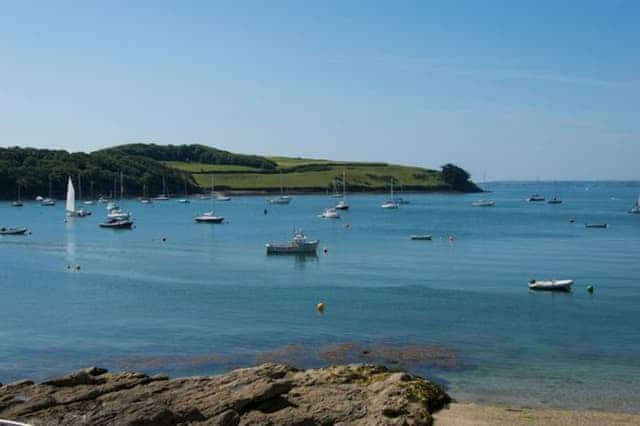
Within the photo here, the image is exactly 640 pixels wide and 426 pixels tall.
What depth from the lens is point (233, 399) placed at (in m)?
21.6

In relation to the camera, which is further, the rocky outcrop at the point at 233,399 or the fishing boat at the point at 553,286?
the fishing boat at the point at 553,286

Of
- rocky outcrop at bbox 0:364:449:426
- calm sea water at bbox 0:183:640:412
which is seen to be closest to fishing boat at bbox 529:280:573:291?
calm sea water at bbox 0:183:640:412

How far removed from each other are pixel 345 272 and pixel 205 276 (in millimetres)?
11445

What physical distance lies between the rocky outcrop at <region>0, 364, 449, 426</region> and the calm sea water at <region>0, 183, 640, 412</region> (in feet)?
15.2

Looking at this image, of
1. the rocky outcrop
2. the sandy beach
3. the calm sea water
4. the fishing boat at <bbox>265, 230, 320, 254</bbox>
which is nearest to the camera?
the rocky outcrop

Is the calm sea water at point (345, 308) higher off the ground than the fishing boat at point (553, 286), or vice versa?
the fishing boat at point (553, 286)

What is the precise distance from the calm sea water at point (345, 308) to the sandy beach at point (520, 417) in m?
1.99

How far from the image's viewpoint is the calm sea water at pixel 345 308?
107ft

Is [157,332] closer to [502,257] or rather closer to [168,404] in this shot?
[168,404]

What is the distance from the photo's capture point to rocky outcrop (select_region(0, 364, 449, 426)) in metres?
19.7

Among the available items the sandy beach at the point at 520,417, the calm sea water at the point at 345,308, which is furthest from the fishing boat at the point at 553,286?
the sandy beach at the point at 520,417

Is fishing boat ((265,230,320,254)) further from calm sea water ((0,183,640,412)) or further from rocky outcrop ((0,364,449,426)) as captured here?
rocky outcrop ((0,364,449,426))

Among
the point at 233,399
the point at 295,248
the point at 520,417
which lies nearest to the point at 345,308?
A: the point at 520,417

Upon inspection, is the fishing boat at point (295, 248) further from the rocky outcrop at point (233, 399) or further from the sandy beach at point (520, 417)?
the sandy beach at point (520, 417)
